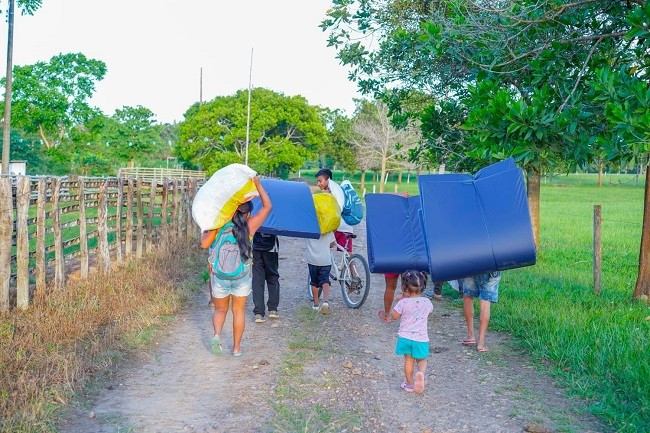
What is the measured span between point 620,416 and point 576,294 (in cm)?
511

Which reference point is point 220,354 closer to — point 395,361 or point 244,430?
point 395,361

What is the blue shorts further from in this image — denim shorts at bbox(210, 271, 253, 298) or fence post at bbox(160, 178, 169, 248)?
fence post at bbox(160, 178, 169, 248)

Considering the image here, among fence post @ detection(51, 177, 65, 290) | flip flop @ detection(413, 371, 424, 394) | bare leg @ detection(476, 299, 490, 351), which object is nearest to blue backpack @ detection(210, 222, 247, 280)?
flip flop @ detection(413, 371, 424, 394)

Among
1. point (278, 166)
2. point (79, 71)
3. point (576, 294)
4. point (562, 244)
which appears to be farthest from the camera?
point (278, 166)

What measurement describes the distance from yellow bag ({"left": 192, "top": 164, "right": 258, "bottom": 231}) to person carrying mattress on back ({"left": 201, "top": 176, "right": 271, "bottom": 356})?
0.10 metres

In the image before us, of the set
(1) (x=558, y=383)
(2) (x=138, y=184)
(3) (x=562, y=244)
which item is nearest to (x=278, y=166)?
(3) (x=562, y=244)

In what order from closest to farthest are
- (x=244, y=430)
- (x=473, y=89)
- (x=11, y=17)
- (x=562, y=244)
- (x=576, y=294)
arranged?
(x=244, y=430) → (x=473, y=89) → (x=576, y=294) → (x=562, y=244) → (x=11, y=17)

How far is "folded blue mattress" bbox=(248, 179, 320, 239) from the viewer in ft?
28.6

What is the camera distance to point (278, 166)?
61938 mm

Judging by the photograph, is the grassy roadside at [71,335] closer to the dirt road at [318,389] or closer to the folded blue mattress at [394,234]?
the dirt road at [318,389]

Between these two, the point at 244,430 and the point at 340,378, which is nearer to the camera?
the point at 244,430

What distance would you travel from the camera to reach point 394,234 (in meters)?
8.90

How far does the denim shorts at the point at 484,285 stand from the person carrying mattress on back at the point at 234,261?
223 centimetres

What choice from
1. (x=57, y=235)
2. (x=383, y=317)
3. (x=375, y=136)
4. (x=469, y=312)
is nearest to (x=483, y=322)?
(x=469, y=312)
